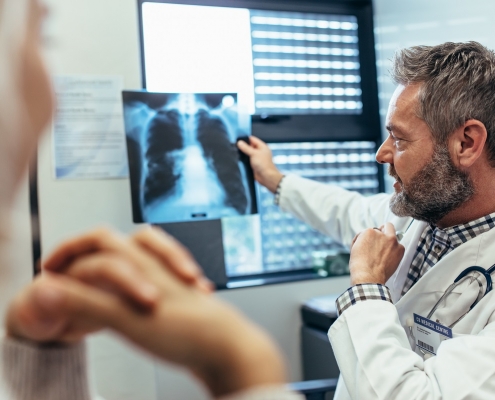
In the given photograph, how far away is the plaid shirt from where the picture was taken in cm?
122

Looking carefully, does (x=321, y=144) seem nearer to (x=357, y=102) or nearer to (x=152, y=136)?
(x=357, y=102)

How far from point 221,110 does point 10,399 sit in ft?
4.29

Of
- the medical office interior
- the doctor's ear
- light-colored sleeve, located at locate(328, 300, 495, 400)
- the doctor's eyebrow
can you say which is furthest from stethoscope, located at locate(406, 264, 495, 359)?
the medical office interior

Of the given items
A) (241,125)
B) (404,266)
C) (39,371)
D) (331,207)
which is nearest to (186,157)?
(241,125)

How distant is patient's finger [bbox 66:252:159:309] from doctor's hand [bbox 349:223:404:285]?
38.1 inches

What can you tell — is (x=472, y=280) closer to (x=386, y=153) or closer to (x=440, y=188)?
(x=440, y=188)

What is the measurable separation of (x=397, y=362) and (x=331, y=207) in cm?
68

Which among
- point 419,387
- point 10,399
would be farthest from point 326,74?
point 10,399

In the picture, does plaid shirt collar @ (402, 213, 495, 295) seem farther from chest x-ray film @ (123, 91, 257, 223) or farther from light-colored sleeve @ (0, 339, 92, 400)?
light-colored sleeve @ (0, 339, 92, 400)

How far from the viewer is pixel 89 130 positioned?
1.57 metres

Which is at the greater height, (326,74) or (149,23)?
(149,23)

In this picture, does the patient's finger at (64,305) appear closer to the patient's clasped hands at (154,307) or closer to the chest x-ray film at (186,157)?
the patient's clasped hands at (154,307)

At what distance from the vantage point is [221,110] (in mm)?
1684

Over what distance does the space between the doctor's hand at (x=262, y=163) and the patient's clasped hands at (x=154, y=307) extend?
1308 millimetres
